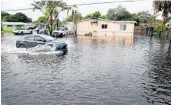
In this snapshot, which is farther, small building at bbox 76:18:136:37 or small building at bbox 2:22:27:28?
small building at bbox 2:22:27:28

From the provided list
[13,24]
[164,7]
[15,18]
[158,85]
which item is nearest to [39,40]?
[158,85]

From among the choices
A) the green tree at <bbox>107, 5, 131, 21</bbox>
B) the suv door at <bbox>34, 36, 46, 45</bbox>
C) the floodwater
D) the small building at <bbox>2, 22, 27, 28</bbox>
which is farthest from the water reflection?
the small building at <bbox>2, 22, 27, 28</bbox>

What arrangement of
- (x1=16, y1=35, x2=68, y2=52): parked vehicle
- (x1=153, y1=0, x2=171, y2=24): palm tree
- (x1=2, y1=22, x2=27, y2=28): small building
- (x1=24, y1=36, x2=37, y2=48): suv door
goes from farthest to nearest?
(x1=2, y1=22, x2=27, y2=28): small building < (x1=153, y1=0, x2=171, y2=24): palm tree < (x1=24, y1=36, x2=37, y2=48): suv door < (x1=16, y1=35, x2=68, y2=52): parked vehicle

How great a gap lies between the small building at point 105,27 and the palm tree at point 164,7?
10250mm

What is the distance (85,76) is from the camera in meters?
13.6

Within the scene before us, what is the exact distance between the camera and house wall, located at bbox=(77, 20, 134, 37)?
196 ft

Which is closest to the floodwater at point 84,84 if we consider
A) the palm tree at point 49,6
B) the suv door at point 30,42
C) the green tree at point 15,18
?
the suv door at point 30,42

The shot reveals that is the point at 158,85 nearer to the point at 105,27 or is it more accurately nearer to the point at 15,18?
the point at 105,27

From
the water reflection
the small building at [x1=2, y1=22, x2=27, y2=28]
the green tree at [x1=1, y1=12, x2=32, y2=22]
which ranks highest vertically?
the green tree at [x1=1, y1=12, x2=32, y2=22]

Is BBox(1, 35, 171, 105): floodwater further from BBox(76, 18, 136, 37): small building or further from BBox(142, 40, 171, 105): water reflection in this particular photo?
BBox(76, 18, 136, 37): small building

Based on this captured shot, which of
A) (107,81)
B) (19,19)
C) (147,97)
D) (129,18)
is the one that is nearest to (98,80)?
(107,81)

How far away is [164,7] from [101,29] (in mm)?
16231

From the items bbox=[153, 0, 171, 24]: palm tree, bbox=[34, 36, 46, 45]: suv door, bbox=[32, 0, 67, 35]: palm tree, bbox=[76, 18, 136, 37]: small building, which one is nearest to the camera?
bbox=[34, 36, 46, 45]: suv door

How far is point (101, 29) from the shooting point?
200 feet
